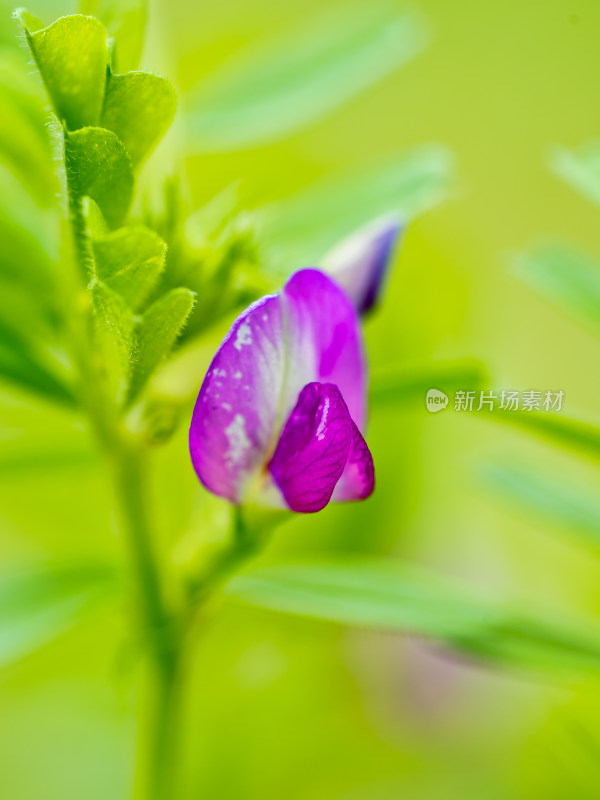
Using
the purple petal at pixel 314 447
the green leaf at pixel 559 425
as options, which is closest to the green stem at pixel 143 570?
the purple petal at pixel 314 447

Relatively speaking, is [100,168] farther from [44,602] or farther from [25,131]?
[44,602]

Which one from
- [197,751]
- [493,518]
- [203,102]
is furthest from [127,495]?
[493,518]

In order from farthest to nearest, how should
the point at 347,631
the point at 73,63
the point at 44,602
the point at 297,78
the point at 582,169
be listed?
the point at 347,631 → the point at 297,78 → the point at 44,602 → the point at 582,169 → the point at 73,63

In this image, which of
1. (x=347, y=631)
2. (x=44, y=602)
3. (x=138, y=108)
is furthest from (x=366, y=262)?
(x=347, y=631)

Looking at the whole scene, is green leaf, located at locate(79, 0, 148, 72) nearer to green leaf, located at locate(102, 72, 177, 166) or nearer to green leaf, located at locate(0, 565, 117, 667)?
green leaf, located at locate(102, 72, 177, 166)

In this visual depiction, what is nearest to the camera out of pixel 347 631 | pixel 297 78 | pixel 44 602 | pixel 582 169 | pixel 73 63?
pixel 73 63

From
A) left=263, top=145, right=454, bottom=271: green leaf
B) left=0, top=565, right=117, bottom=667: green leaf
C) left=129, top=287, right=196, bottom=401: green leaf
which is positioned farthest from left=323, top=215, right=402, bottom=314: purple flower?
left=0, top=565, right=117, bottom=667: green leaf
